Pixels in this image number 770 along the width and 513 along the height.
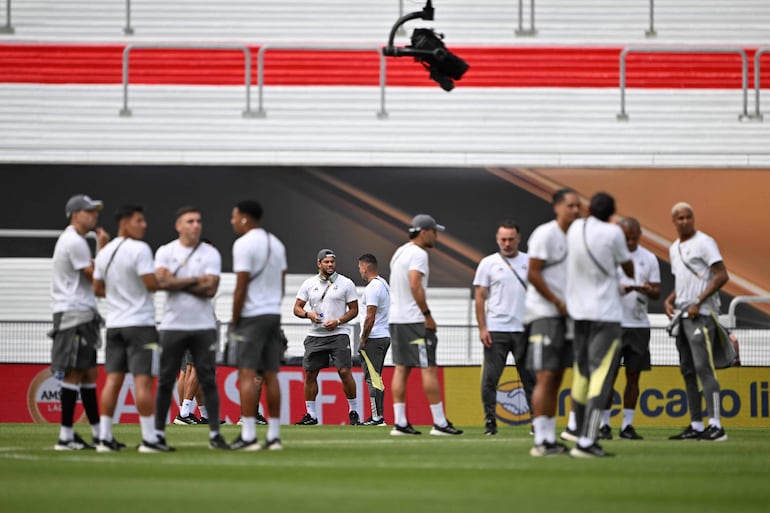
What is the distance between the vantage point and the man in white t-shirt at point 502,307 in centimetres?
1465

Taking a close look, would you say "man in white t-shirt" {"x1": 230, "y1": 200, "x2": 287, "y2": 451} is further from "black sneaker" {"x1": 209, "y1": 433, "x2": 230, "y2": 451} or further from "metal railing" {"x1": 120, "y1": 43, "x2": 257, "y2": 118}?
"metal railing" {"x1": 120, "y1": 43, "x2": 257, "y2": 118}

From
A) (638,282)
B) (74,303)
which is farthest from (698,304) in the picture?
(74,303)

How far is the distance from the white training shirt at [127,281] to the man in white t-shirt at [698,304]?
16.8 ft

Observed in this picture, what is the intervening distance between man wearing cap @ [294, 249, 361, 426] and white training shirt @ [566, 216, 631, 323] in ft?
23.5

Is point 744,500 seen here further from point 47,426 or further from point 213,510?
point 47,426

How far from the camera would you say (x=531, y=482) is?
30.6 ft

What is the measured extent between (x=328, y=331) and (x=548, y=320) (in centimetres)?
713

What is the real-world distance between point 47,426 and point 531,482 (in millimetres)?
9099

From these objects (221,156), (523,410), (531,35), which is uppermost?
(531,35)

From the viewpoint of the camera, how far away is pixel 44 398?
63.8ft

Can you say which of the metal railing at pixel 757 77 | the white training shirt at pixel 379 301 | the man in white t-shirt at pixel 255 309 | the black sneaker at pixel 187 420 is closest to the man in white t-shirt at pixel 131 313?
the man in white t-shirt at pixel 255 309

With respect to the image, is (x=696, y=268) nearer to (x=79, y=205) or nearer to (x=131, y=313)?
(x=131, y=313)

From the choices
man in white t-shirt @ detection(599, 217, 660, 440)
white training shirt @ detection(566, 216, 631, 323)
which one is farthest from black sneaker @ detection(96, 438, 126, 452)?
man in white t-shirt @ detection(599, 217, 660, 440)

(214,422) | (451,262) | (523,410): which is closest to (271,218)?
(451,262)
